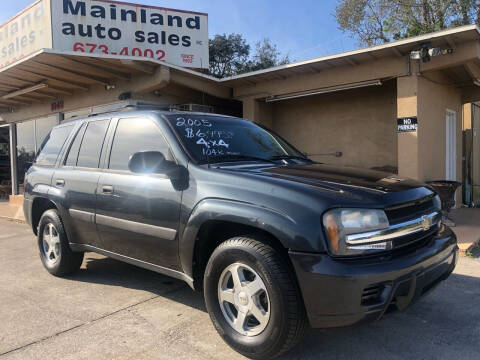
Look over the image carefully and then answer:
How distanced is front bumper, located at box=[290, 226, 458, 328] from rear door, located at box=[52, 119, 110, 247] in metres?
2.46

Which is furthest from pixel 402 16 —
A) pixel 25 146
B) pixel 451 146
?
pixel 25 146

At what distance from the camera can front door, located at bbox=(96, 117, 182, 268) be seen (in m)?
3.26

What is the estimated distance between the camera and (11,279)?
4.76 m

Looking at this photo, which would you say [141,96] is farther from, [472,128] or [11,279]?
[472,128]

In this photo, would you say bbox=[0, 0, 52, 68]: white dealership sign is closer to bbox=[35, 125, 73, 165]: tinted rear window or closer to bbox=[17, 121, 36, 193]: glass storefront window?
bbox=[17, 121, 36, 193]: glass storefront window

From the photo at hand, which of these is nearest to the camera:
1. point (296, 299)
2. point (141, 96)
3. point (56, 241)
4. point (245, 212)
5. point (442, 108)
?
point (296, 299)

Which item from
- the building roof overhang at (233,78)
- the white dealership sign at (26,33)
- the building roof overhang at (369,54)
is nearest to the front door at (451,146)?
the building roof overhang at (233,78)

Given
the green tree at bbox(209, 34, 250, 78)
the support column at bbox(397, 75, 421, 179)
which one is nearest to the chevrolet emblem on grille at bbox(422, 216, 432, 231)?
the support column at bbox(397, 75, 421, 179)

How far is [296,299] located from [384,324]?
4.20 feet

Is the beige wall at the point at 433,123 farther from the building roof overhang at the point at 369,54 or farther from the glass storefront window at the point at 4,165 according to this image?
the glass storefront window at the point at 4,165

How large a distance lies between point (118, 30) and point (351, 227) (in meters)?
10.8

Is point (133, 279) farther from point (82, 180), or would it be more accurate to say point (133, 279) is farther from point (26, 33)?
point (26, 33)

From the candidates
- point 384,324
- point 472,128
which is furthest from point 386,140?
point 384,324

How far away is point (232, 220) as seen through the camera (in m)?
2.76
